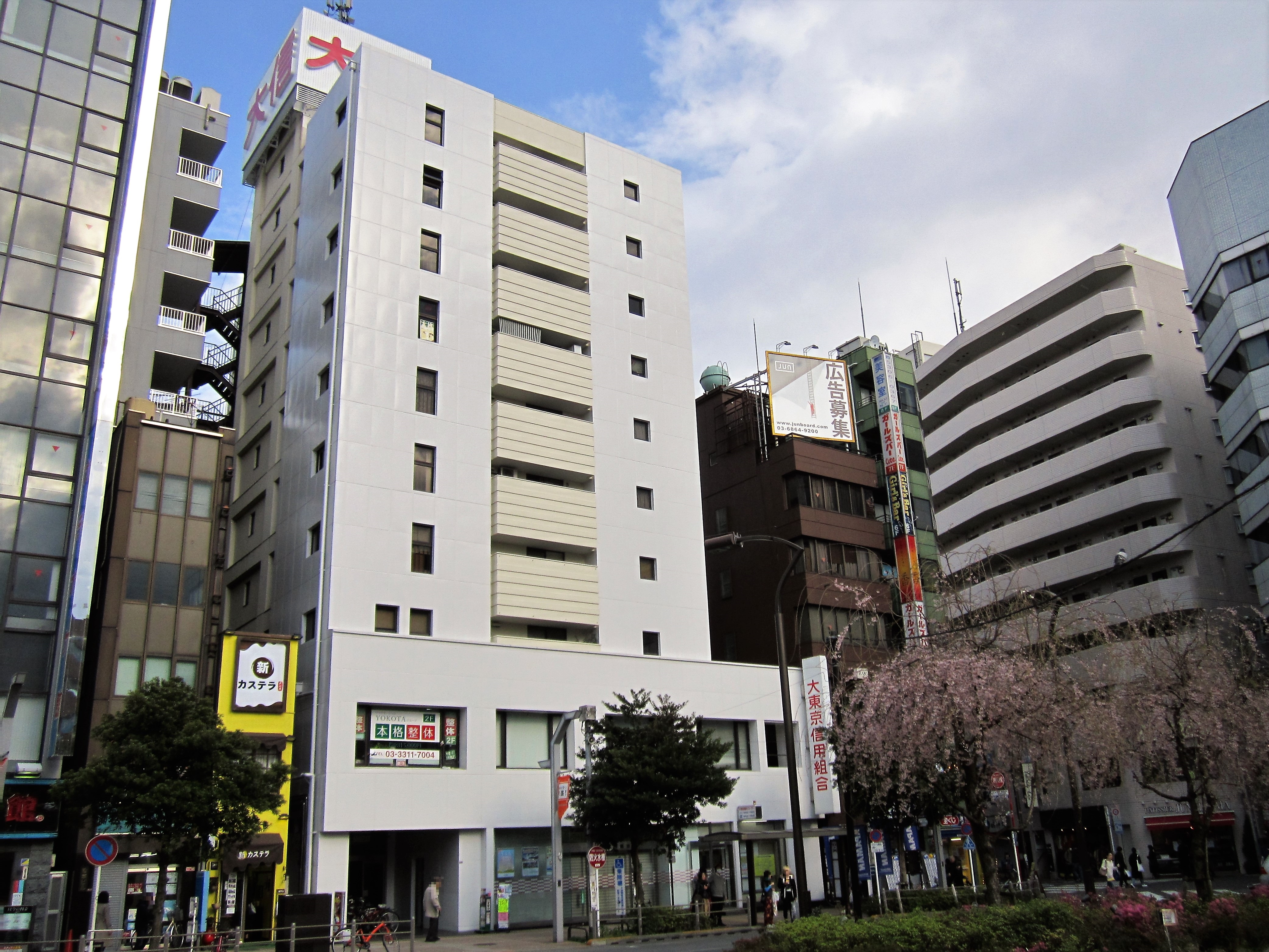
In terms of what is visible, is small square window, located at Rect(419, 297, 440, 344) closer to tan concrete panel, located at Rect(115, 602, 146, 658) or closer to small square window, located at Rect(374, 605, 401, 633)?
small square window, located at Rect(374, 605, 401, 633)

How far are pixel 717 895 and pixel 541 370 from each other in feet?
77.2

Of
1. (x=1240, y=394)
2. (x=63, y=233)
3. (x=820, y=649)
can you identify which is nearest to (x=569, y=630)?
(x=820, y=649)

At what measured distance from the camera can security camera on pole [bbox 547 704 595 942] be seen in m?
32.3

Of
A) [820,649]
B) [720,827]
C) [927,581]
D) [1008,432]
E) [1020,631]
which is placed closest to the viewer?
[1020,631]

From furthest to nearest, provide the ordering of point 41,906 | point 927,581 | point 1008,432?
1. point 1008,432
2. point 927,581
3. point 41,906

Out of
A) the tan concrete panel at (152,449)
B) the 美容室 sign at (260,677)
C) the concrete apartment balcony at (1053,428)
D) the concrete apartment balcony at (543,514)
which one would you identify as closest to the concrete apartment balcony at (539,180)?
the concrete apartment balcony at (543,514)

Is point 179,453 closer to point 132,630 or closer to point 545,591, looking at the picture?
point 132,630

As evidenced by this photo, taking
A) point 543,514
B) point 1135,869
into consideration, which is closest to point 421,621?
point 543,514

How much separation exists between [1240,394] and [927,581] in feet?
68.1

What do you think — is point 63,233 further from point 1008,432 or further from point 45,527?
point 1008,432

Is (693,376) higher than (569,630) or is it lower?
higher

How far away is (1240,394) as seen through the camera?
2299 inches

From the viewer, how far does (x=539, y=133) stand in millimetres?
52406

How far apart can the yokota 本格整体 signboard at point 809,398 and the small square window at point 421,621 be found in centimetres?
2311
